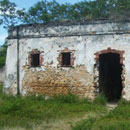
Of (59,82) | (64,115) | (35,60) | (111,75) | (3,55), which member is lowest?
(64,115)

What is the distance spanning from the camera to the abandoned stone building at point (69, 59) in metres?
11.6

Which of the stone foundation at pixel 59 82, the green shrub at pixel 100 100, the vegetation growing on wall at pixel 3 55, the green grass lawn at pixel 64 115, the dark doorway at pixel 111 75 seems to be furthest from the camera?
the vegetation growing on wall at pixel 3 55

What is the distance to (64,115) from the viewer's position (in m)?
9.02

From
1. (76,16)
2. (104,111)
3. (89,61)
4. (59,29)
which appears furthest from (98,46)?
(76,16)

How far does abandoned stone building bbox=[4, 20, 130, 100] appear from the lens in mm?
11633

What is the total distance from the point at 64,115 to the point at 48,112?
2.41 ft

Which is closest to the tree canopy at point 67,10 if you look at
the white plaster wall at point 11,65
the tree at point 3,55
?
the tree at point 3,55

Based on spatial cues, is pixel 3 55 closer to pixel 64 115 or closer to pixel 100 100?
pixel 100 100

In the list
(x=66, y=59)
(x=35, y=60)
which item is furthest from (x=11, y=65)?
(x=66, y=59)

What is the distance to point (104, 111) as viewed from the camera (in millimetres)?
9617

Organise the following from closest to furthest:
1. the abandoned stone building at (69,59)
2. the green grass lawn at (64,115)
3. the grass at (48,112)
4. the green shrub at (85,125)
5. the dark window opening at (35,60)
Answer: the green shrub at (85,125) < the green grass lawn at (64,115) < the grass at (48,112) < the abandoned stone building at (69,59) < the dark window opening at (35,60)

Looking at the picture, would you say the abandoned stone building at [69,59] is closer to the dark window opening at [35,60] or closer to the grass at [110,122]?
the dark window opening at [35,60]

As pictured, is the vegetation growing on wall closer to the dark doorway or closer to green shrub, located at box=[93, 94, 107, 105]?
the dark doorway

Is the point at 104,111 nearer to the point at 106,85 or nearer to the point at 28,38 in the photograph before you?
the point at 106,85
